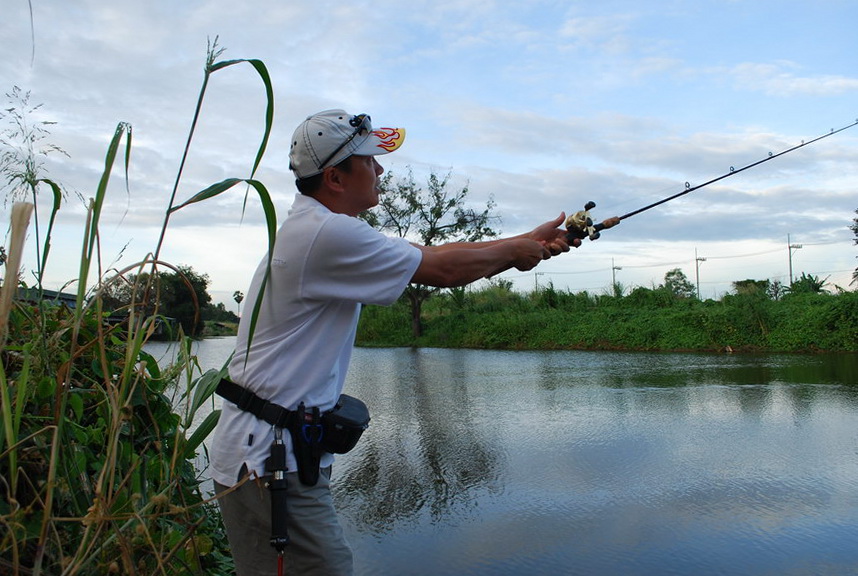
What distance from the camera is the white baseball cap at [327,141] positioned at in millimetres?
2439

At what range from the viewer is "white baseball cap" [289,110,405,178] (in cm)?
244

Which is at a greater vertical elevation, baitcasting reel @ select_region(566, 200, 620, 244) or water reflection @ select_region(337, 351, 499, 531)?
baitcasting reel @ select_region(566, 200, 620, 244)

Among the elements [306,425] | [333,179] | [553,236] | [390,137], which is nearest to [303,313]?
[306,425]

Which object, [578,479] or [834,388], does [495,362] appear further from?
[578,479]

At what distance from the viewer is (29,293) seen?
3.03 metres

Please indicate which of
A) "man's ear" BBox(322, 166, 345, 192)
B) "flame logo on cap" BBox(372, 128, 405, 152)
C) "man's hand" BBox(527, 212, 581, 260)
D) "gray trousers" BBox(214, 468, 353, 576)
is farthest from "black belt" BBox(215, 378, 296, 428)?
"man's hand" BBox(527, 212, 581, 260)

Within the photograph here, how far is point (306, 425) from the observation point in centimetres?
223

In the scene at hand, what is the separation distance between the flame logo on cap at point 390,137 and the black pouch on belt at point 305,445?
3.18 feet

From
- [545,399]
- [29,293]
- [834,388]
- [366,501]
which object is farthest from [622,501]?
[834,388]

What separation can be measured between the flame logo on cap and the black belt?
954 millimetres

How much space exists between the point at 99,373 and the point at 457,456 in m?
3.90

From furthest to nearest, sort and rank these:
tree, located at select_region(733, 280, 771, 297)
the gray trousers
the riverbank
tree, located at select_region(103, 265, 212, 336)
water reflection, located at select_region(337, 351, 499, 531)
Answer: tree, located at select_region(733, 280, 771, 297) < the riverbank < water reflection, located at select_region(337, 351, 499, 531) < the gray trousers < tree, located at select_region(103, 265, 212, 336)

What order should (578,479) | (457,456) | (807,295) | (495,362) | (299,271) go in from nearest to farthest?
1. (299,271)
2. (578,479)
3. (457,456)
4. (495,362)
5. (807,295)

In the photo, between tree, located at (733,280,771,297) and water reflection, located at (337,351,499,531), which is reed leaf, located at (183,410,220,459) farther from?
tree, located at (733,280,771,297)
